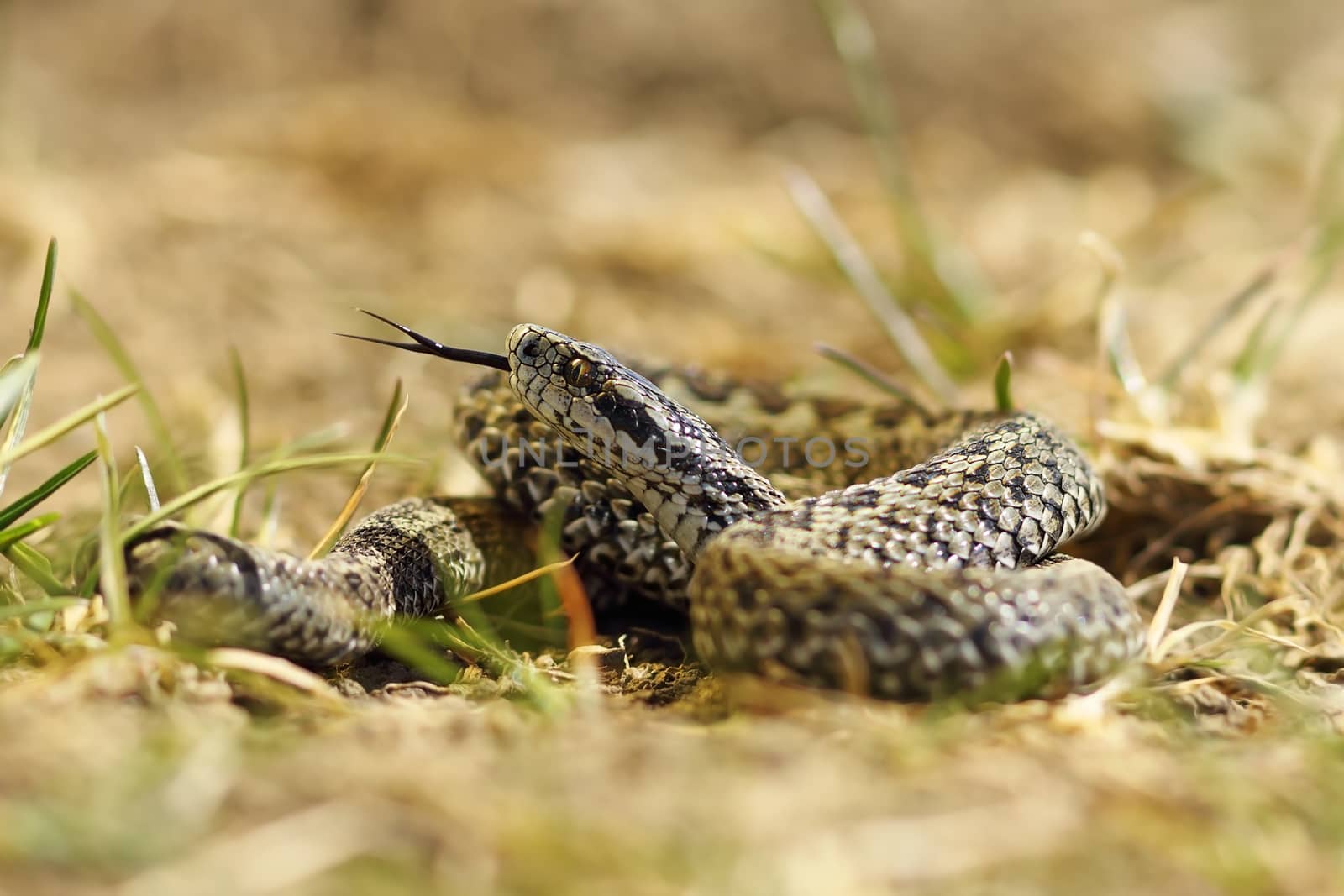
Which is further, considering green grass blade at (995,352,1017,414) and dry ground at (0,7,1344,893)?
green grass blade at (995,352,1017,414)

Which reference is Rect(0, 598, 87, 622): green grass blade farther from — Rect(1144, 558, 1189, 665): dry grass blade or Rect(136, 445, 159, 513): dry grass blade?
Rect(1144, 558, 1189, 665): dry grass blade

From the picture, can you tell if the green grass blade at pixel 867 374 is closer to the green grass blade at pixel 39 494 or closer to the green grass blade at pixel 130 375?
the green grass blade at pixel 130 375

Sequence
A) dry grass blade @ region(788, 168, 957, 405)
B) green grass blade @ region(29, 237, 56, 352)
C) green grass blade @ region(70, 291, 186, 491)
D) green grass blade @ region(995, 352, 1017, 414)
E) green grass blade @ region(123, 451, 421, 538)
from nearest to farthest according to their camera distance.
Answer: green grass blade @ region(123, 451, 421, 538), green grass blade @ region(29, 237, 56, 352), green grass blade @ region(70, 291, 186, 491), green grass blade @ region(995, 352, 1017, 414), dry grass blade @ region(788, 168, 957, 405)

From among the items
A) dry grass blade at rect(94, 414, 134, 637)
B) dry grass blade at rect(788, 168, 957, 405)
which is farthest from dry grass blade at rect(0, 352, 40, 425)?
dry grass blade at rect(788, 168, 957, 405)

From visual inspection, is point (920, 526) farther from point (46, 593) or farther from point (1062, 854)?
point (46, 593)

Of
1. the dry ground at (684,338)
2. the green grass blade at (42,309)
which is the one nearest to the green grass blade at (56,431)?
the green grass blade at (42,309)

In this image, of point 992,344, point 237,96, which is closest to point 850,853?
point 992,344

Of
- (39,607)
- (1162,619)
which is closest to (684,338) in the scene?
(1162,619)
